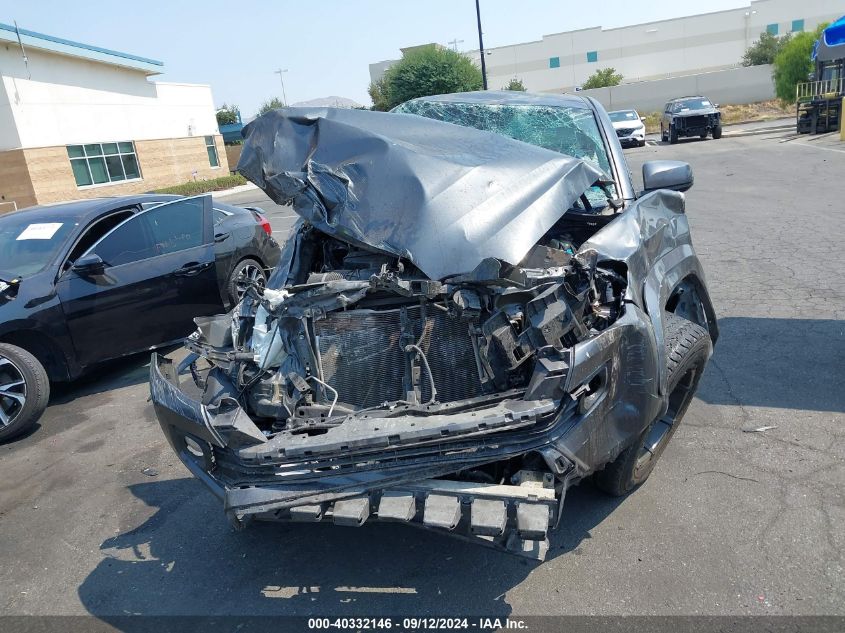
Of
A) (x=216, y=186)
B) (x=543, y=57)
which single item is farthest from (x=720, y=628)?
(x=543, y=57)

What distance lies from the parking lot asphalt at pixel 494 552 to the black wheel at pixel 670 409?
195 mm

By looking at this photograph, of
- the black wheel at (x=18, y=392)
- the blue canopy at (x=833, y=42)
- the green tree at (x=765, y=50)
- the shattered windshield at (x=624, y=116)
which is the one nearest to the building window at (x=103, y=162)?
the shattered windshield at (x=624, y=116)

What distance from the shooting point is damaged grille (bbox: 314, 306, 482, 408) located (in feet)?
9.57

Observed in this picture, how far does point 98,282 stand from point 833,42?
23.6m

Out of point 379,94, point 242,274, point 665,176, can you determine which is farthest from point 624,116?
point 379,94

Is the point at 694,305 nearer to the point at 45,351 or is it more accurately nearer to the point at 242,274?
the point at 242,274

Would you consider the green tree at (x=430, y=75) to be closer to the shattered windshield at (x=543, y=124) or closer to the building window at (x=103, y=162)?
the building window at (x=103, y=162)

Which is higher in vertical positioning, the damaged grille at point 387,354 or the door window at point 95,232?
the door window at point 95,232

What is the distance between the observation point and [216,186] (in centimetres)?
2961

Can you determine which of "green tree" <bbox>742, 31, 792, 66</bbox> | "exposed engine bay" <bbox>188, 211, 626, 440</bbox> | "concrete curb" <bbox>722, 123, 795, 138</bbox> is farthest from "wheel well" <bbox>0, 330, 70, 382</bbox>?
"green tree" <bbox>742, 31, 792, 66</bbox>

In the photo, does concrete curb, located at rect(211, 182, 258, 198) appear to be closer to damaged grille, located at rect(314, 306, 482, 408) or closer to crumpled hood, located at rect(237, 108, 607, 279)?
crumpled hood, located at rect(237, 108, 607, 279)

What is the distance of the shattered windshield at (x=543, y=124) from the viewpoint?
421 centimetres

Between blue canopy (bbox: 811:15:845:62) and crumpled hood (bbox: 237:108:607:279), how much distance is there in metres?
22.4

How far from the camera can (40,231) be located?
565 centimetres
